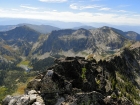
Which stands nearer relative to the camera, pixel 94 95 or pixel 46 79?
pixel 94 95

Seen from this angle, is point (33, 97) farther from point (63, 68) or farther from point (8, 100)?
point (63, 68)

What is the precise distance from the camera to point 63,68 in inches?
2633

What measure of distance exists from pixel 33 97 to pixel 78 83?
1878 cm

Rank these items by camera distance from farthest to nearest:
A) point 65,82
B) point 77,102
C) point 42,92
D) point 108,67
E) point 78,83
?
point 108,67 < point 78,83 < point 65,82 < point 42,92 < point 77,102

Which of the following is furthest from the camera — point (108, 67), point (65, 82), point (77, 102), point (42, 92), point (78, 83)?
point (108, 67)

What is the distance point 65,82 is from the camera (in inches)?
2151

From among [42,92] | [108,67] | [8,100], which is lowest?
[108,67]

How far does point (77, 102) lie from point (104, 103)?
746 cm

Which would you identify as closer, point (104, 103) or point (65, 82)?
point (104, 103)

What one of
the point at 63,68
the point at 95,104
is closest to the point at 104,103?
the point at 95,104

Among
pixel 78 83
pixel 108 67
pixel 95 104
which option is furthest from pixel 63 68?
pixel 108 67

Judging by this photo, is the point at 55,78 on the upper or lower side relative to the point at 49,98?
upper

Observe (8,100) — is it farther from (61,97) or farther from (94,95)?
(94,95)

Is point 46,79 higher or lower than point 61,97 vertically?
higher
